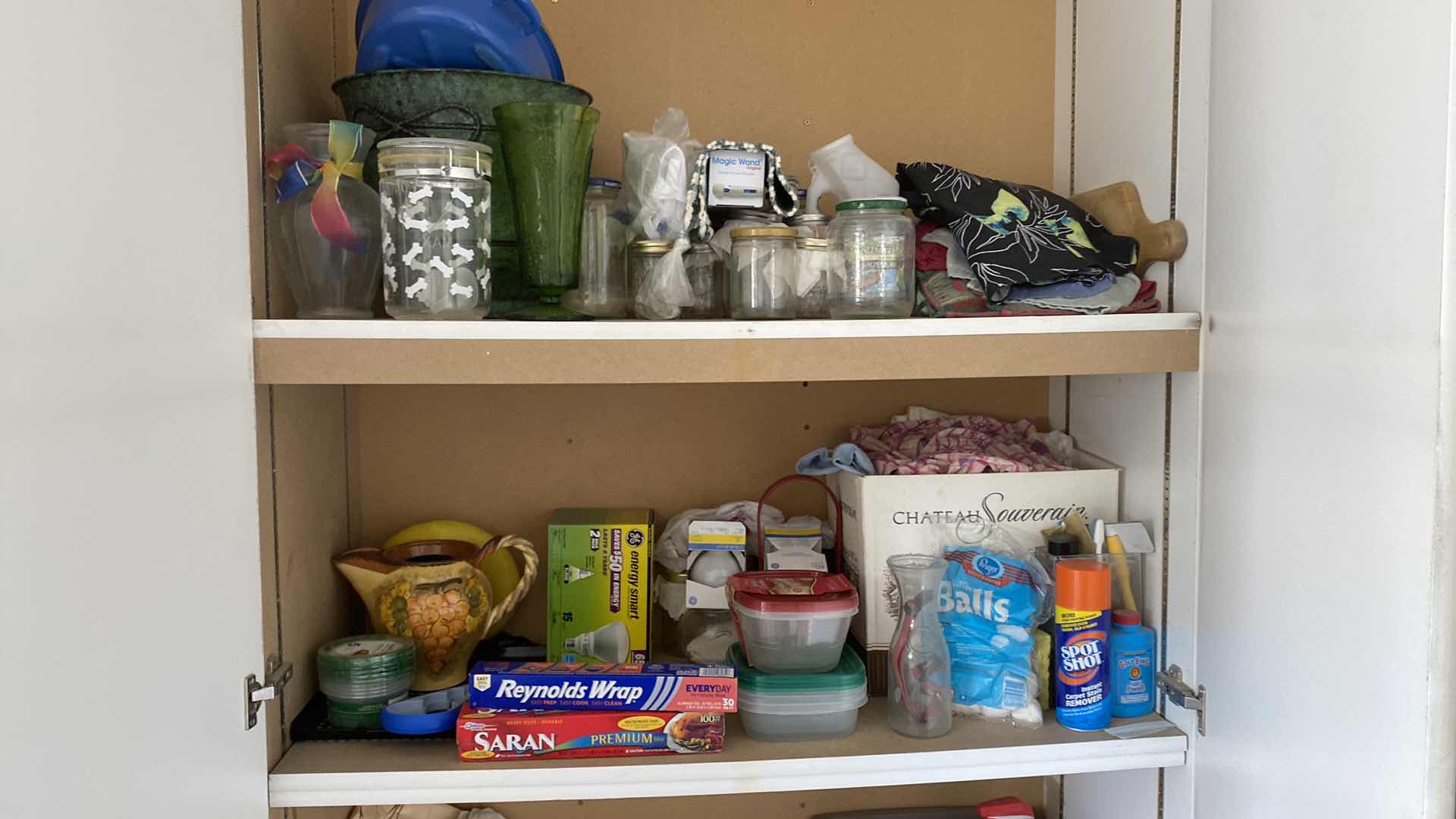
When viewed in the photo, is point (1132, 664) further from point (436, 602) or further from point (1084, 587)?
point (436, 602)

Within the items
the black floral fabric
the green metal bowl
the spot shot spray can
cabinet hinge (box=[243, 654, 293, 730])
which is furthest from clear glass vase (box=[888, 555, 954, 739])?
cabinet hinge (box=[243, 654, 293, 730])

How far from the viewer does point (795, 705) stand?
1230 millimetres

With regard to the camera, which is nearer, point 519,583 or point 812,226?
point 812,226

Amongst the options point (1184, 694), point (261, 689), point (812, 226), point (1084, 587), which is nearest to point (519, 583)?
point (261, 689)

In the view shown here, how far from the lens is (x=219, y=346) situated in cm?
101

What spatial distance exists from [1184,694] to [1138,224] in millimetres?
559

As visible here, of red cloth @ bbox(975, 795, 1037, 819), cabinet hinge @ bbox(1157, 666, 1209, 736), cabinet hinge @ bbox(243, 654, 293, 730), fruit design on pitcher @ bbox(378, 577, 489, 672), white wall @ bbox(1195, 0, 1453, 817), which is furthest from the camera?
red cloth @ bbox(975, 795, 1037, 819)

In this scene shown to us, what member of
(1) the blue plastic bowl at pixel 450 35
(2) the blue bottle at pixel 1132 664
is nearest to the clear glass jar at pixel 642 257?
(1) the blue plastic bowl at pixel 450 35

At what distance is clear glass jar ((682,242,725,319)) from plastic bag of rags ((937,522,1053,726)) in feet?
1.43

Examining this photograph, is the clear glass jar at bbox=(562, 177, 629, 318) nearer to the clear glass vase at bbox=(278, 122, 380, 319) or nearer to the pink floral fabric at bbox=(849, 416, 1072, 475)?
the clear glass vase at bbox=(278, 122, 380, 319)

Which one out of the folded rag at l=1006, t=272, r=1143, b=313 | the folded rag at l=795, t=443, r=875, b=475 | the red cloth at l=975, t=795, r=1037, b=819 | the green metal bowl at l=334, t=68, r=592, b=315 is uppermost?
the green metal bowl at l=334, t=68, r=592, b=315

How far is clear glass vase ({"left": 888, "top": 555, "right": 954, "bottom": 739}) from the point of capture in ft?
4.03

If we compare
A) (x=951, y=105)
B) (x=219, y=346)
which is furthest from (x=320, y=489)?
(x=951, y=105)

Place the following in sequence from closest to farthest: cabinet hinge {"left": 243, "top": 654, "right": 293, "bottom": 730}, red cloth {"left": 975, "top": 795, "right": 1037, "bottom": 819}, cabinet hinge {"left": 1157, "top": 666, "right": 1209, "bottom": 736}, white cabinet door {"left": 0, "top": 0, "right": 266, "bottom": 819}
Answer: white cabinet door {"left": 0, "top": 0, "right": 266, "bottom": 819} → cabinet hinge {"left": 243, "top": 654, "right": 293, "bottom": 730} → cabinet hinge {"left": 1157, "top": 666, "right": 1209, "bottom": 736} → red cloth {"left": 975, "top": 795, "right": 1037, "bottom": 819}
